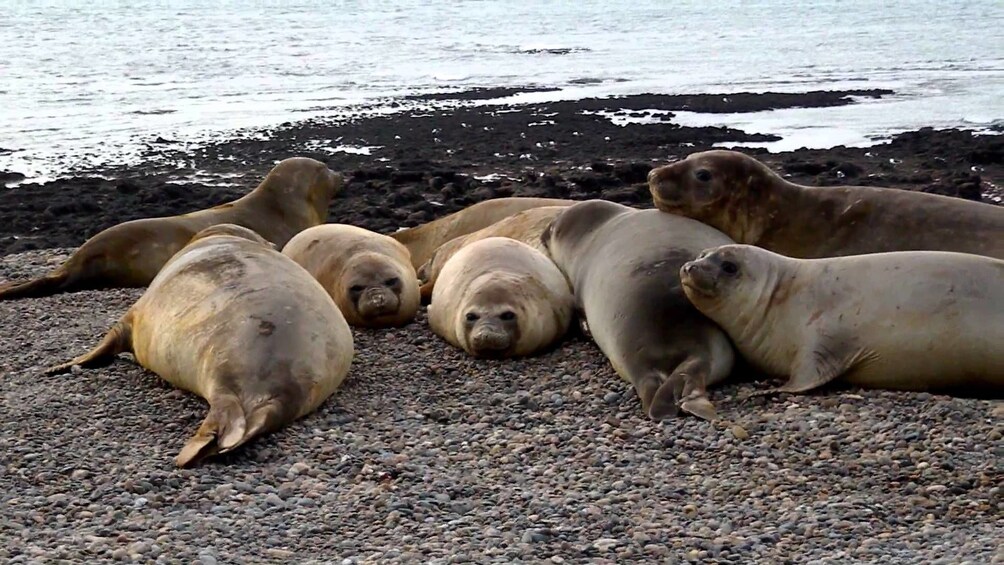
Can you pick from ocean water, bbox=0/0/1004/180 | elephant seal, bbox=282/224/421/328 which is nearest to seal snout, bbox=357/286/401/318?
elephant seal, bbox=282/224/421/328

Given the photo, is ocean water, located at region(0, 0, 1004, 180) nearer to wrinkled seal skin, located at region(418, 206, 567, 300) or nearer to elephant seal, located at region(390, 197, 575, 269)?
elephant seal, located at region(390, 197, 575, 269)

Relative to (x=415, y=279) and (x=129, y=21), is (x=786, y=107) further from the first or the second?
(x=129, y=21)

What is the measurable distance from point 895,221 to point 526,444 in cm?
314

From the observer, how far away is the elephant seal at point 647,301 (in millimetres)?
6008

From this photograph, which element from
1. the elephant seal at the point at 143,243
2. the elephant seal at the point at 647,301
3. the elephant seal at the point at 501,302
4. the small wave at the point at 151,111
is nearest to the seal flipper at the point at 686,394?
the elephant seal at the point at 647,301

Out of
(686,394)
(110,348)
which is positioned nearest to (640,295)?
(686,394)

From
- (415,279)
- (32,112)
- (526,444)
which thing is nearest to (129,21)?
(32,112)

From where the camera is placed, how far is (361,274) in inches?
316

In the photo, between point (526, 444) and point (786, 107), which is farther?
point (786, 107)

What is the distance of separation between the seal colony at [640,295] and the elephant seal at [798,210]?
0.4 inches

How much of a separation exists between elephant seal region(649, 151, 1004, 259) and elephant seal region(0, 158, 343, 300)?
385cm

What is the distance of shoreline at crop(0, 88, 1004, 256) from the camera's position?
13.3 metres

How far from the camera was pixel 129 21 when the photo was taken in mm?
45750

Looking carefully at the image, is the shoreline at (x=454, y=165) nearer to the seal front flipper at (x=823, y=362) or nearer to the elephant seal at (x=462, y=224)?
the elephant seal at (x=462, y=224)
